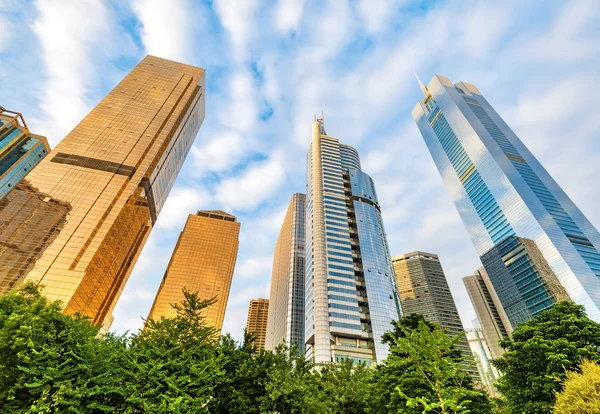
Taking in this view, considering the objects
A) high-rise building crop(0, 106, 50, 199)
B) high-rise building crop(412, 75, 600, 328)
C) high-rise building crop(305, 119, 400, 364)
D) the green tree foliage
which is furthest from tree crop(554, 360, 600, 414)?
high-rise building crop(0, 106, 50, 199)

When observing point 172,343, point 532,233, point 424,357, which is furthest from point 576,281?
point 172,343

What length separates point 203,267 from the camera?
13588 centimetres

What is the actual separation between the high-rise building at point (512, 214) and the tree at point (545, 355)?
63952mm

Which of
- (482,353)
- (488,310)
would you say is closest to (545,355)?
(488,310)

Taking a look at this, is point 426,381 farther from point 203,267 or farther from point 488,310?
point 488,310

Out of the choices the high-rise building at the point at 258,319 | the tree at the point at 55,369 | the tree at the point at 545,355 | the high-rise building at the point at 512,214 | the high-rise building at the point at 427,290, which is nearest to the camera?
the tree at the point at 55,369

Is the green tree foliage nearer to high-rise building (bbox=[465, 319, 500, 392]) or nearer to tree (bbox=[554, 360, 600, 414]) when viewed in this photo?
tree (bbox=[554, 360, 600, 414])

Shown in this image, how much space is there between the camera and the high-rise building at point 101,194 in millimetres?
68188

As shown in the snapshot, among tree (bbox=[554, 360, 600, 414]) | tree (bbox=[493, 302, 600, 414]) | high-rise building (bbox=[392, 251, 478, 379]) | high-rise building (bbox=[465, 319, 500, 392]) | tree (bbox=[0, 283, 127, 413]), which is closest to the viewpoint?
tree (bbox=[0, 283, 127, 413])

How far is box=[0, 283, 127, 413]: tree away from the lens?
44.2 feet

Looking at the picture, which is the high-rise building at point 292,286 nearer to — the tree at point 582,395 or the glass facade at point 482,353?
the glass facade at point 482,353

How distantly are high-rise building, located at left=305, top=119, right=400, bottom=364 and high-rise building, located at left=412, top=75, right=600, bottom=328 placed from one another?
116 ft

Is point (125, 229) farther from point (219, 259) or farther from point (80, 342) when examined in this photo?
point (80, 342)

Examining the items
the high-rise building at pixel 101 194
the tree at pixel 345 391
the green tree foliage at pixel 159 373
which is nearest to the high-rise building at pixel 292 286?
the high-rise building at pixel 101 194
